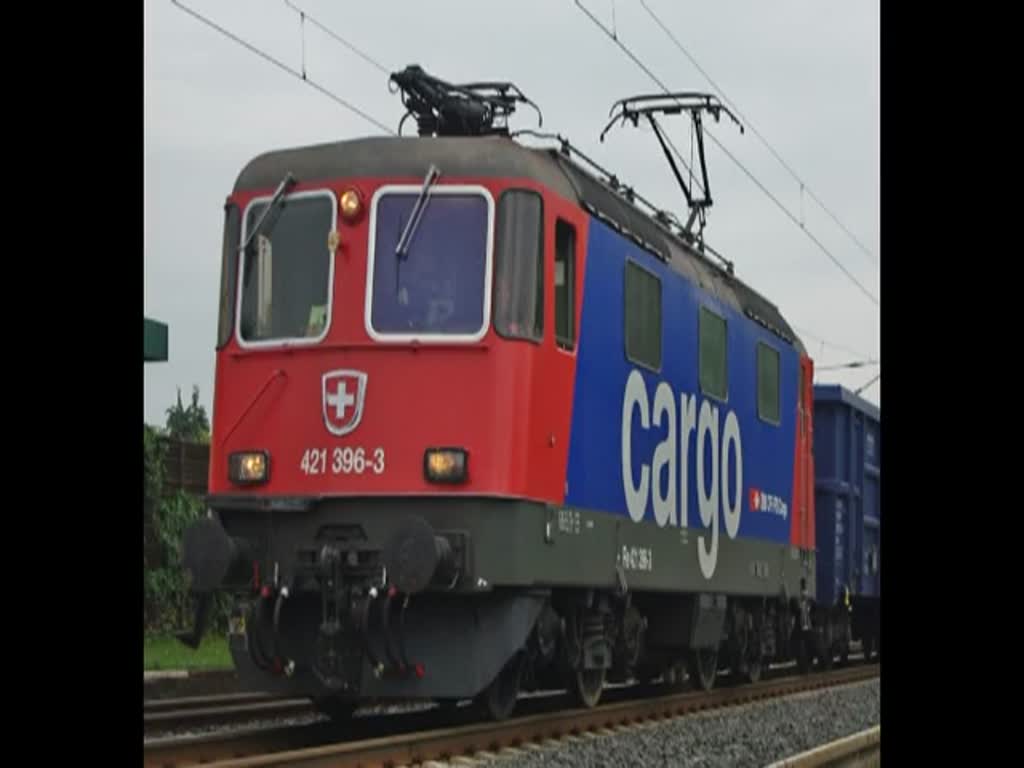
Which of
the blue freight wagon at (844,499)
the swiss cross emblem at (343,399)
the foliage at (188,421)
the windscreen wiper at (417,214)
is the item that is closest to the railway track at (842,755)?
the swiss cross emblem at (343,399)

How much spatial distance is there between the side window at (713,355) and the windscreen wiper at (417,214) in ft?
13.4

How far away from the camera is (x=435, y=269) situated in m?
10.4

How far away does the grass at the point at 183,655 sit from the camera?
705 inches

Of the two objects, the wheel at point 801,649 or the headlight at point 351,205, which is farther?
the wheel at point 801,649

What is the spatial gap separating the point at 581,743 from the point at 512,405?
212 centimetres

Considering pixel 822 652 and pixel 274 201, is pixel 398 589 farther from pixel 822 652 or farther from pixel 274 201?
pixel 822 652

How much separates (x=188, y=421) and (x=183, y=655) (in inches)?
611

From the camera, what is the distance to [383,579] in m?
10.0

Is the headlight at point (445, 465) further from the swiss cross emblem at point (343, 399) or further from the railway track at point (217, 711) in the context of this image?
the railway track at point (217, 711)

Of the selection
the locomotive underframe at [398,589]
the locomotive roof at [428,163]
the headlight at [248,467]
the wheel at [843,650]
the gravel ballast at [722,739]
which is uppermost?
the locomotive roof at [428,163]

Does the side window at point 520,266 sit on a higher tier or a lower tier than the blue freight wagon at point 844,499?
higher
